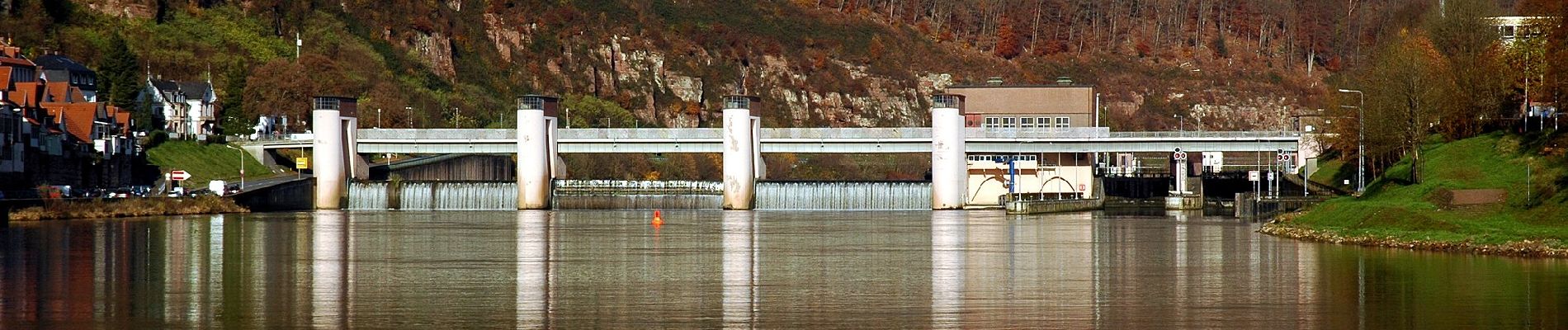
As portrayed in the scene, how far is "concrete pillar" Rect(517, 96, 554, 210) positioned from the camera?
361 feet

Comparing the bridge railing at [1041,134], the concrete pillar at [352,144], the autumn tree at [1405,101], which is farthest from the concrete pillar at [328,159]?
the autumn tree at [1405,101]

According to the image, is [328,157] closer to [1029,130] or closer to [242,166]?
[242,166]

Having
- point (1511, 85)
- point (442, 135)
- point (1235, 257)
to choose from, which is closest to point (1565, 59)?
point (1511, 85)

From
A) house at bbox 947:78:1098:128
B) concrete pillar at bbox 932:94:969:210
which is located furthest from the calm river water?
house at bbox 947:78:1098:128

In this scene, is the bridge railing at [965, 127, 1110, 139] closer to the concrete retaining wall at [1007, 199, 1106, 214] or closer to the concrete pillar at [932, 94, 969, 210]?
the concrete pillar at [932, 94, 969, 210]

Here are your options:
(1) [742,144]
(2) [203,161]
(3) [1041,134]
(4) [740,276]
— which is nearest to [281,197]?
(2) [203,161]

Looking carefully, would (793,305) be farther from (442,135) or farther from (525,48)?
(525,48)

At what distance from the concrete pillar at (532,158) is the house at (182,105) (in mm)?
30592

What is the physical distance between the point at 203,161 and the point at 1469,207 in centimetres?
8380

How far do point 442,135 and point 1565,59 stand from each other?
236 ft

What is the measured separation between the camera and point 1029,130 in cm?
11406

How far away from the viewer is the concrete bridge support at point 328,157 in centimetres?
11162

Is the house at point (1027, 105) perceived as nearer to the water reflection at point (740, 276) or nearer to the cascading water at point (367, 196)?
the cascading water at point (367, 196)

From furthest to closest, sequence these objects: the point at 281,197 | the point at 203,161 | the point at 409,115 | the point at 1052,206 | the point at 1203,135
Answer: the point at 409,115
the point at 203,161
the point at 1203,135
the point at 281,197
the point at 1052,206
